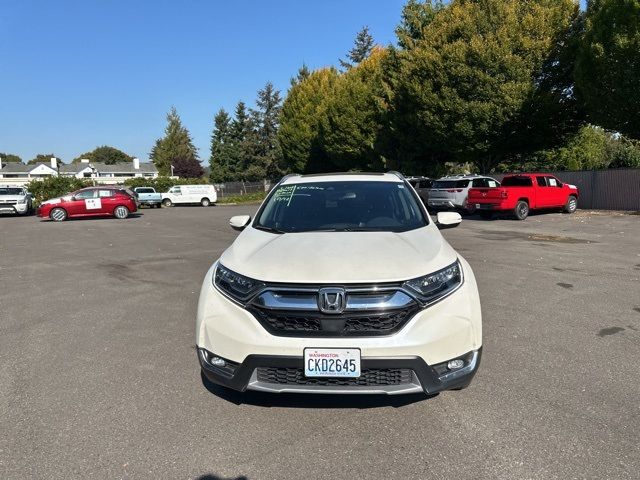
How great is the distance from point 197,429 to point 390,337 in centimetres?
142

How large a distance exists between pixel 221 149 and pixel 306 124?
33.2m

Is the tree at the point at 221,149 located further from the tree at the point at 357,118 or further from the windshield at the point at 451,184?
the windshield at the point at 451,184

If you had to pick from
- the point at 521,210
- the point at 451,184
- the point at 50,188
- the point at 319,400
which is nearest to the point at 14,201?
the point at 50,188

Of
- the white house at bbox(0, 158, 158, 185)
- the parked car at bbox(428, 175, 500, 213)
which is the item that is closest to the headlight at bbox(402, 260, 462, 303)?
the parked car at bbox(428, 175, 500, 213)

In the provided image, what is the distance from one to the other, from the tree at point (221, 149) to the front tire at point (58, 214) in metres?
52.6

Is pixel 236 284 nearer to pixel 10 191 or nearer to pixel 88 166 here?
pixel 10 191

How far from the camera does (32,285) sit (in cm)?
784

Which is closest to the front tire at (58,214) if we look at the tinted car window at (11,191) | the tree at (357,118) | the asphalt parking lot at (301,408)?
the tinted car window at (11,191)

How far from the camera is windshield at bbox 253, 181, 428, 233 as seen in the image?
414 centimetres

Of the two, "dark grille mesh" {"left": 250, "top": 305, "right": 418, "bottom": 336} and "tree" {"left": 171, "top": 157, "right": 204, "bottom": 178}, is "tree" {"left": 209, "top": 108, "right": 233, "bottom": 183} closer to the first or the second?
"tree" {"left": 171, "top": 157, "right": 204, "bottom": 178}

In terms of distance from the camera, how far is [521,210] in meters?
19.0

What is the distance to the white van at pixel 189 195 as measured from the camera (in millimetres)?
41406

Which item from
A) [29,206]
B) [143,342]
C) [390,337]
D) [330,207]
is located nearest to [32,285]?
[143,342]

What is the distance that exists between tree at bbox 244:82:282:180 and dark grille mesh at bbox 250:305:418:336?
6904 centimetres
